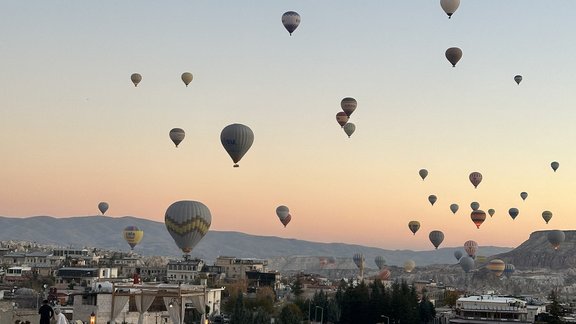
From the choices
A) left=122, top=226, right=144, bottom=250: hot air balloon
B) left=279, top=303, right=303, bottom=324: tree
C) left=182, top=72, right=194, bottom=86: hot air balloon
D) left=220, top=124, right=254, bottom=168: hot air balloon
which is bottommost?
left=279, top=303, right=303, bottom=324: tree

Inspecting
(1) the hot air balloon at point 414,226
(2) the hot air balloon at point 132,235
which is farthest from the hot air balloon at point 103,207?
(1) the hot air balloon at point 414,226

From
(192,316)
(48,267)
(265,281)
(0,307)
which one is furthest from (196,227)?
(48,267)

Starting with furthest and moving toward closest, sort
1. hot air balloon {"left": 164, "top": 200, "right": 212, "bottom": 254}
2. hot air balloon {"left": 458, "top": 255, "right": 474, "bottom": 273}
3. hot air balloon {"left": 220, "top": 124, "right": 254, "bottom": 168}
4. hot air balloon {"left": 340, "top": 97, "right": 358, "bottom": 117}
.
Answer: hot air balloon {"left": 458, "top": 255, "right": 474, "bottom": 273} < hot air balloon {"left": 340, "top": 97, "right": 358, "bottom": 117} < hot air balloon {"left": 164, "top": 200, "right": 212, "bottom": 254} < hot air balloon {"left": 220, "top": 124, "right": 254, "bottom": 168}

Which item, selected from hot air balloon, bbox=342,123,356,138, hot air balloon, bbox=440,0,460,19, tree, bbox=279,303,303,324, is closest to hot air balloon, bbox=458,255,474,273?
tree, bbox=279,303,303,324

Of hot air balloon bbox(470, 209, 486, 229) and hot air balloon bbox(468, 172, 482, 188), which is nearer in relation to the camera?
hot air balloon bbox(468, 172, 482, 188)

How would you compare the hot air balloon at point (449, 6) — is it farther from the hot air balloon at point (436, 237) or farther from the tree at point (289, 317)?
the hot air balloon at point (436, 237)

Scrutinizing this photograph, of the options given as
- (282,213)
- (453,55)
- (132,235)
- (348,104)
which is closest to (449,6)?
(453,55)

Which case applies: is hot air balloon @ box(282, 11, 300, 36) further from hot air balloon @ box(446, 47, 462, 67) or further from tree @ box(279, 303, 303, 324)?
tree @ box(279, 303, 303, 324)

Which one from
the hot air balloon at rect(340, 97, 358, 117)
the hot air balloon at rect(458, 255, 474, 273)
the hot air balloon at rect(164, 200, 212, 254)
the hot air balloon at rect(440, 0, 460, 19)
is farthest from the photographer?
the hot air balloon at rect(458, 255, 474, 273)
